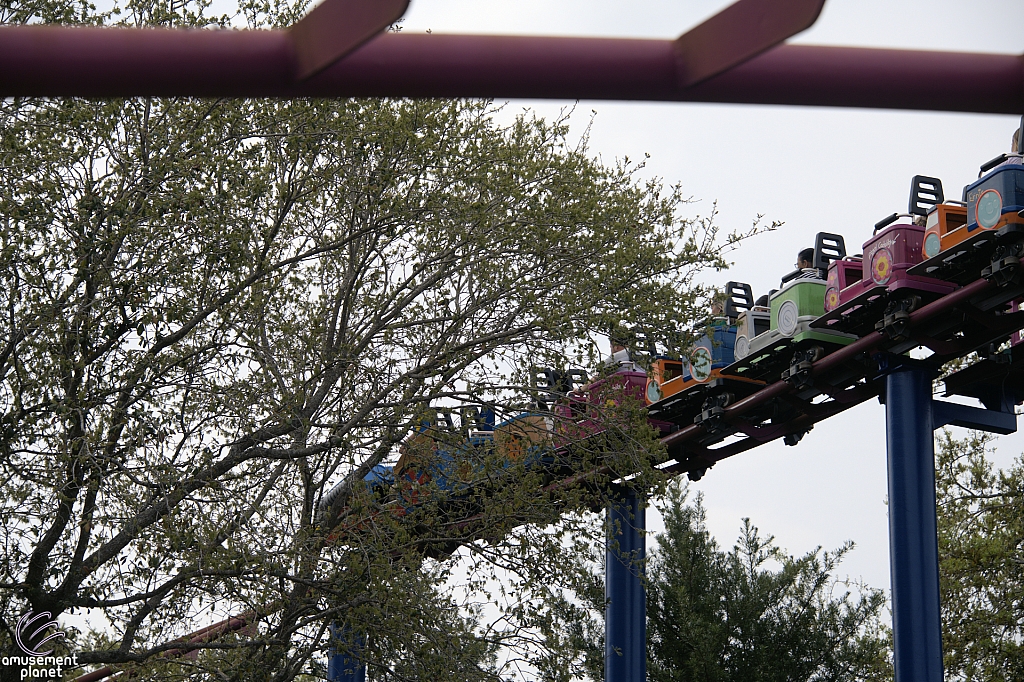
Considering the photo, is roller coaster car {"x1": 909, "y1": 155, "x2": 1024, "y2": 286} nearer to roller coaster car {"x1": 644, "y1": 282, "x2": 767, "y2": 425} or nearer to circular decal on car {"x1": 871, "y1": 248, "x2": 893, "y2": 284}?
circular decal on car {"x1": 871, "y1": 248, "x2": 893, "y2": 284}

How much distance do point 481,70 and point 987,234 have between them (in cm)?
917

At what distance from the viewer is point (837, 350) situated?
12445mm

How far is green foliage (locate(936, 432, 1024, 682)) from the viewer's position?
15.0 meters

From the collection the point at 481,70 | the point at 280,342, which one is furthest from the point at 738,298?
the point at 481,70

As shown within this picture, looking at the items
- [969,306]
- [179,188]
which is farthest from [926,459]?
[179,188]

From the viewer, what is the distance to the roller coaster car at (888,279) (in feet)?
37.0

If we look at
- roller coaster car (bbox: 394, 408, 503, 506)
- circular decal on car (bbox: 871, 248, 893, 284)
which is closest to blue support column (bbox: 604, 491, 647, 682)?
circular decal on car (bbox: 871, 248, 893, 284)

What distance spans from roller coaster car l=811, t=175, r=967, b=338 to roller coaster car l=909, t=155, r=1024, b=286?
0.27m

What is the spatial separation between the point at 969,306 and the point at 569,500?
15.3 ft

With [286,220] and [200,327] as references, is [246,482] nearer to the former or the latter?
[200,327]

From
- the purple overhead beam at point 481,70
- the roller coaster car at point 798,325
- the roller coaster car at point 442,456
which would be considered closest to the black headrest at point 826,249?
the roller coaster car at point 798,325

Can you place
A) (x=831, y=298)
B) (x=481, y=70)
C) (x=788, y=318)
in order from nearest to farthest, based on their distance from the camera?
(x=481, y=70), (x=831, y=298), (x=788, y=318)

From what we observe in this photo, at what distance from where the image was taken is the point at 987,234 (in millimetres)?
10328

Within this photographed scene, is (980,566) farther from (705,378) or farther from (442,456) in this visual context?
(442,456)
